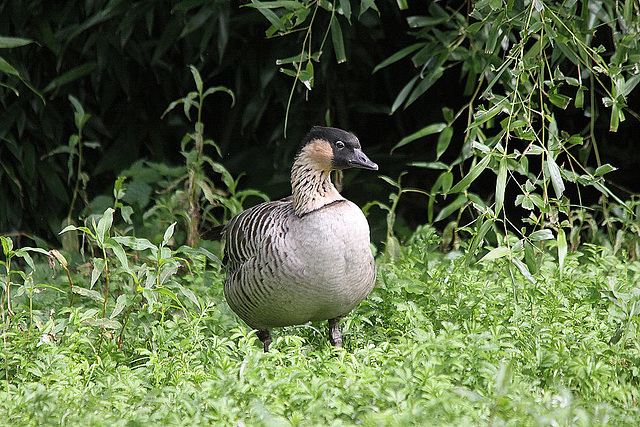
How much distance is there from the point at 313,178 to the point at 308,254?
0.49m

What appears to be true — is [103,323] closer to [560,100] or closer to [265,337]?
[265,337]

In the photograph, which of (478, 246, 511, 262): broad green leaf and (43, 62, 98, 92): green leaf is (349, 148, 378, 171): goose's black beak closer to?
(478, 246, 511, 262): broad green leaf

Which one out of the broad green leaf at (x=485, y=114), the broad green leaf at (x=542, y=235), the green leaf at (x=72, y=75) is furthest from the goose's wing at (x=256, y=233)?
the green leaf at (x=72, y=75)

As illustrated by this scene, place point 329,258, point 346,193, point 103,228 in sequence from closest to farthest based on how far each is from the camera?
1. point 103,228
2. point 329,258
3. point 346,193

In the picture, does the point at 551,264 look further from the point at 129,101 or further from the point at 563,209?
the point at 129,101

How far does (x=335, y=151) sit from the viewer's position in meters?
3.69

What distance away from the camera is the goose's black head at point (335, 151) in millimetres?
3674

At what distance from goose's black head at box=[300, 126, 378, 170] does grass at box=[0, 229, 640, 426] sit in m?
0.69

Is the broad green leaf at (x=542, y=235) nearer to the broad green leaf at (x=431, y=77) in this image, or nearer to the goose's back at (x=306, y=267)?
the goose's back at (x=306, y=267)

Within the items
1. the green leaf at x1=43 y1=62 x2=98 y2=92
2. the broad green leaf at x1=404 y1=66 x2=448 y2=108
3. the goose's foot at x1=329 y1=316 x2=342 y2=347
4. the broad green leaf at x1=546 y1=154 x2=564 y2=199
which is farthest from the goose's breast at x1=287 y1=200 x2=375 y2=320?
the green leaf at x1=43 y1=62 x2=98 y2=92

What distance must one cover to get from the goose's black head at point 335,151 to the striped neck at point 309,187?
0.04 metres

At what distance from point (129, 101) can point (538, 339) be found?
3.61 meters

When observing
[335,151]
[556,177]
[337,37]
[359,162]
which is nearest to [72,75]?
[337,37]

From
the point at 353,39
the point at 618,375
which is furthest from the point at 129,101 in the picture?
the point at 618,375
